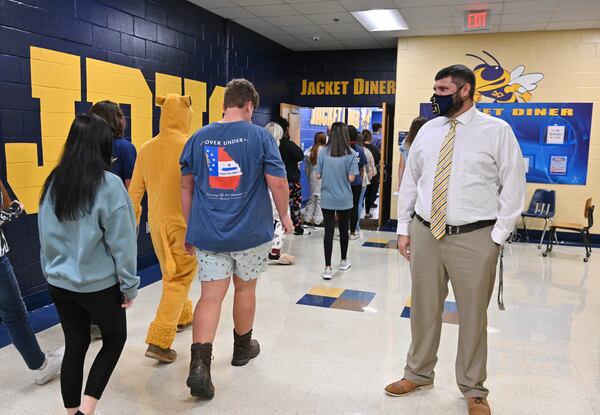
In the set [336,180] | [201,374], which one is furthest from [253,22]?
[201,374]

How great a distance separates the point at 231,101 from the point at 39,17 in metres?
2.20

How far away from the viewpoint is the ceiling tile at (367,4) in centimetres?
568

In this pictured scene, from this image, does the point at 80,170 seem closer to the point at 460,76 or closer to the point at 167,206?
the point at 167,206

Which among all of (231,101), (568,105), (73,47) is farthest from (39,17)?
(568,105)

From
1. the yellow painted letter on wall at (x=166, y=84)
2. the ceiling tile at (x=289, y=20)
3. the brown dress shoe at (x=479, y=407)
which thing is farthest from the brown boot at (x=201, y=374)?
the ceiling tile at (x=289, y=20)

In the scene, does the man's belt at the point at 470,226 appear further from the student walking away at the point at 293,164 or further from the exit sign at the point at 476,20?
the exit sign at the point at 476,20

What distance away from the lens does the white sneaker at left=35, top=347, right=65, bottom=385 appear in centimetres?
271

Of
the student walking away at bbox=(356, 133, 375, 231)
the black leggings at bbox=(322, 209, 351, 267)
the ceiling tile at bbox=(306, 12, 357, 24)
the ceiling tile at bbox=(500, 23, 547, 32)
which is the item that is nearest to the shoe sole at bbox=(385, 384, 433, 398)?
the black leggings at bbox=(322, 209, 351, 267)

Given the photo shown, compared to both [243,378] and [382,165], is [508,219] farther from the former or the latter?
[382,165]

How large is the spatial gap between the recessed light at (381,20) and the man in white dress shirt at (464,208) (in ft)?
13.5

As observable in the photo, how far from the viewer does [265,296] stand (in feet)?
14.1

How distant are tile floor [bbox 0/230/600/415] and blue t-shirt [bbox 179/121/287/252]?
0.79m

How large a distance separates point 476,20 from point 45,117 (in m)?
4.75

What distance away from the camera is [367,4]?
228 inches
